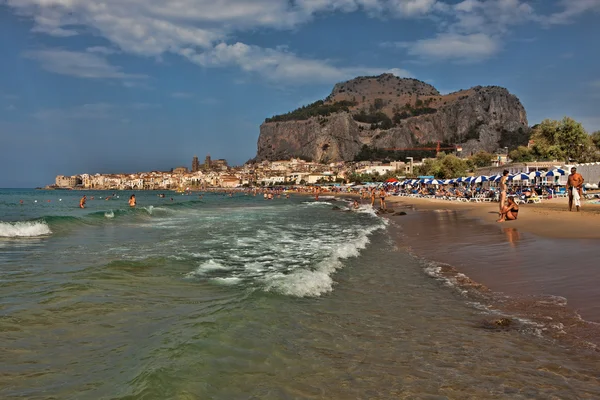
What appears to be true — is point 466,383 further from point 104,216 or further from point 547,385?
point 104,216

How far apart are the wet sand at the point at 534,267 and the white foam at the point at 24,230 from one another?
15044mm

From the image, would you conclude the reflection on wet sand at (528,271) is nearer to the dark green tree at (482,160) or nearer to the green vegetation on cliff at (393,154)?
the dark green tree at (482,160)

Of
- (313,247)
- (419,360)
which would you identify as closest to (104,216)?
(313,247)

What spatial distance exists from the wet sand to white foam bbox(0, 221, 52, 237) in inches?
592

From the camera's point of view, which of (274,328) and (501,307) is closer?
(274,328)

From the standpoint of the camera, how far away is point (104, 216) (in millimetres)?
28078

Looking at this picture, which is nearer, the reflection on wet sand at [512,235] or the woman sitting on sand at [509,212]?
the reflection on wet sand at [512,235]

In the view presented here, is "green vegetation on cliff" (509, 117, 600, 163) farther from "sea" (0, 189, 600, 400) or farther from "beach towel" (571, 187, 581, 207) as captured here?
"sea" (0, 189, 600, 400)

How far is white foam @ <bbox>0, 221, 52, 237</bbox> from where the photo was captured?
56.4 feet

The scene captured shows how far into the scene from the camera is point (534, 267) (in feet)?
27.2

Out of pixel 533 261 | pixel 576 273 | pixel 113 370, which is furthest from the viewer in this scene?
pixel 533 261

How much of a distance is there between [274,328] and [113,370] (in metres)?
1.92

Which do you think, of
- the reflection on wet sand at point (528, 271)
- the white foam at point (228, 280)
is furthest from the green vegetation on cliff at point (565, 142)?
the white foam at point (228, 280)

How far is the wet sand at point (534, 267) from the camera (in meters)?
5.30
